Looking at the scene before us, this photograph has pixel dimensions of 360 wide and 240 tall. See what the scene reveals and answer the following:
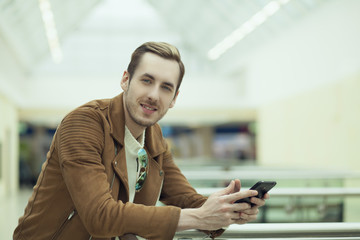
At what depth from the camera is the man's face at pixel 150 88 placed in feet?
6.23

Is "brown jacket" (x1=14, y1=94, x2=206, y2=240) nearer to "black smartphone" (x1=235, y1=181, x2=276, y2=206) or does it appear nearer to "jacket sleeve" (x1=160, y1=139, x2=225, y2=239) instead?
"jacket sleeve" (x1=160, y1=139, x2=225, y2=239)

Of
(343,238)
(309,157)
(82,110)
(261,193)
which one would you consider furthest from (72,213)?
(309,157)

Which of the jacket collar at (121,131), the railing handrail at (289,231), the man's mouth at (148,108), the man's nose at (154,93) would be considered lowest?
the railing handrail at (289,231)

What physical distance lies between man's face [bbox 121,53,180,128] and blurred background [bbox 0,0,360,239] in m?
2.19

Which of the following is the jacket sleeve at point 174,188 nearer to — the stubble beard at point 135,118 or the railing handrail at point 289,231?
the railing handrail at point 289,231

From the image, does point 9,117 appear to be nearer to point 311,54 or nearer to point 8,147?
point 8,147

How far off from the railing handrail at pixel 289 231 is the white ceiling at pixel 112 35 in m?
11.8

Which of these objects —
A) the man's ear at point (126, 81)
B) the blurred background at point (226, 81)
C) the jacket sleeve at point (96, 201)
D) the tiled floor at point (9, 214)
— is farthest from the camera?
the blurred background at point (226, 81)

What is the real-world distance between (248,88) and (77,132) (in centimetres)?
2241

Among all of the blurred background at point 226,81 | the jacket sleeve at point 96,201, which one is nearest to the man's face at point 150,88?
the jacket sleeve at point 96,201

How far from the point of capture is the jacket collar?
1.90 metres

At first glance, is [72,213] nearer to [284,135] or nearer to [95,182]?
[95,182]

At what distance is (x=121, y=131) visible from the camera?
1.92 meters

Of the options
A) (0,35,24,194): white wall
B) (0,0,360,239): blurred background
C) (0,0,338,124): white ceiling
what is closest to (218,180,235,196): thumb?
(0,0,360,239): blurred background
